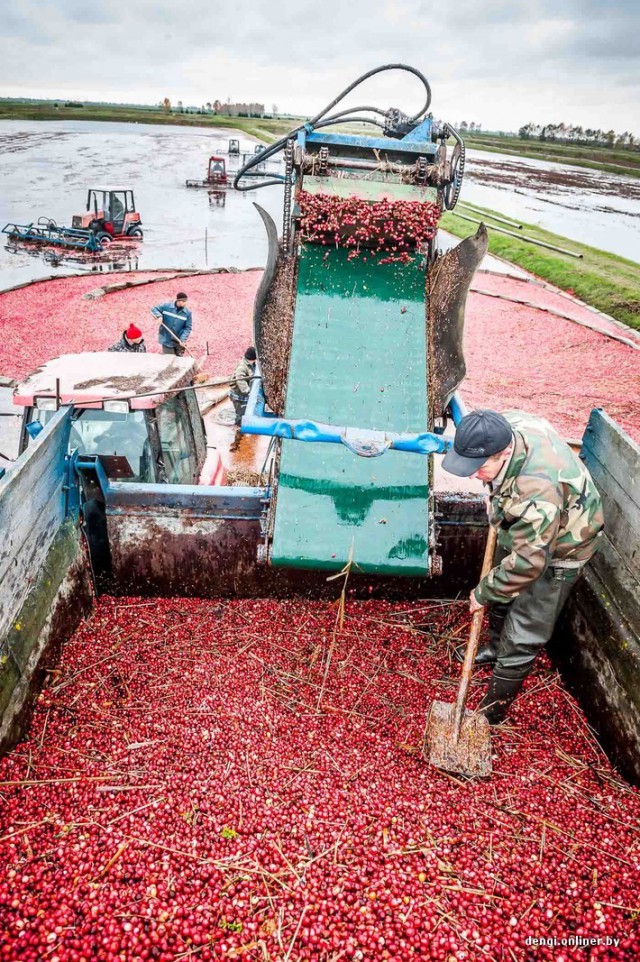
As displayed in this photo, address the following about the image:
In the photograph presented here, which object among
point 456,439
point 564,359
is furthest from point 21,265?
point 456,439

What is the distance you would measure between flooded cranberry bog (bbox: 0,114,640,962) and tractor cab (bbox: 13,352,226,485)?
34 centimetres

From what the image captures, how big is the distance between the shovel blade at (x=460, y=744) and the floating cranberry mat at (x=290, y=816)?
0.09 m

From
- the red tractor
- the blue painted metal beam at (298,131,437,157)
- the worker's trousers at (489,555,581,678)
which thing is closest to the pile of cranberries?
the blue painted metal beam at (298,131,437,157)

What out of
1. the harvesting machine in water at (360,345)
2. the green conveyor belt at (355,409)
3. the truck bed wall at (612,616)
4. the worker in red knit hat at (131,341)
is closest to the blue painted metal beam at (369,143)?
the harvesting machine in water at (360,345)

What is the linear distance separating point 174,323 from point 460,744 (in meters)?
8.52

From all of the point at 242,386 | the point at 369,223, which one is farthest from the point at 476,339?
the point at 369,223

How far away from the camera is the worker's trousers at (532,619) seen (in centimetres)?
352

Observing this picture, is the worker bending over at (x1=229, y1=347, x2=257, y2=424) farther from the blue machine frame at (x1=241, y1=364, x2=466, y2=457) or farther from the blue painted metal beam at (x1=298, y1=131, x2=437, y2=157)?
the blue machine frame at (x1=241, y1=364, x2=466, y2=457)

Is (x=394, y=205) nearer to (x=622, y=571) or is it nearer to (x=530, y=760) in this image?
(x=622, y=571)

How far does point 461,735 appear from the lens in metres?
3.48

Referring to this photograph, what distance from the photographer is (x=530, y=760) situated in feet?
11.6

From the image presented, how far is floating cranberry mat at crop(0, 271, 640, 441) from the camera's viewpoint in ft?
35.5

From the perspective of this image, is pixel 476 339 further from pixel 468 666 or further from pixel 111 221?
pixel 111 221

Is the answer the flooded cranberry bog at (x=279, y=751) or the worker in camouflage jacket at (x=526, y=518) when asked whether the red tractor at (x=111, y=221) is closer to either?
the flooded cranberry bog at (x=279, y=751)
